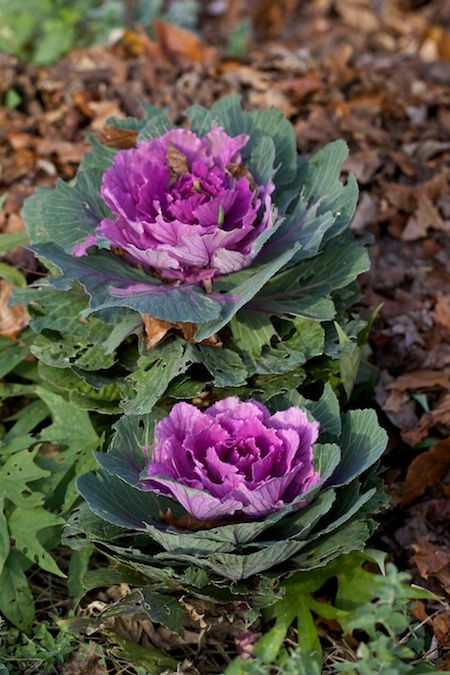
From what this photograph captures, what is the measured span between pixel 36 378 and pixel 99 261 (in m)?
0.53

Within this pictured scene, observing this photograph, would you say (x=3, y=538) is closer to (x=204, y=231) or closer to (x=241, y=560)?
(x=241, y=560)

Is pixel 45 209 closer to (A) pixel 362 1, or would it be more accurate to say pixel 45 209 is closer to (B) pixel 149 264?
(B) pixel 149 264

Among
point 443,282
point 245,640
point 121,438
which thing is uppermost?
point 121,438

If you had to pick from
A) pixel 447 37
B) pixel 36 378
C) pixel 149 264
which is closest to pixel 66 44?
pixel 447 37

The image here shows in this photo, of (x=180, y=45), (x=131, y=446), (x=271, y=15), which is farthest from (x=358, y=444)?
(x=271, y=15)

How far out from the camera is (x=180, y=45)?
133 inches


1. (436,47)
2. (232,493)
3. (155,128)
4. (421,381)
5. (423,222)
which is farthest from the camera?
(436,47)

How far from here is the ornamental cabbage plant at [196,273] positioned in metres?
1.76

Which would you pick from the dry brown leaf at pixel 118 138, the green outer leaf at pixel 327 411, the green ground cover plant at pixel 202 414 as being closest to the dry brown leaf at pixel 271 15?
the dry brown leaf at pixel 118 138

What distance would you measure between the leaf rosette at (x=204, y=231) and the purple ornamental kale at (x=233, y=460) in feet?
0.59

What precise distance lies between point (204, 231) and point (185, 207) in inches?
3.1

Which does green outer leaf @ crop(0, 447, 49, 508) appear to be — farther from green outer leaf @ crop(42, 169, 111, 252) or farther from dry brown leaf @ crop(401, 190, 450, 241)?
dry brown leaf @ crop(401, 190, 450, 241)

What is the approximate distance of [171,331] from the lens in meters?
1.88

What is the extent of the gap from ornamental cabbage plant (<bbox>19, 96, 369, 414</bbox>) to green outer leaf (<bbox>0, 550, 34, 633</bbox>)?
0.39 meters
